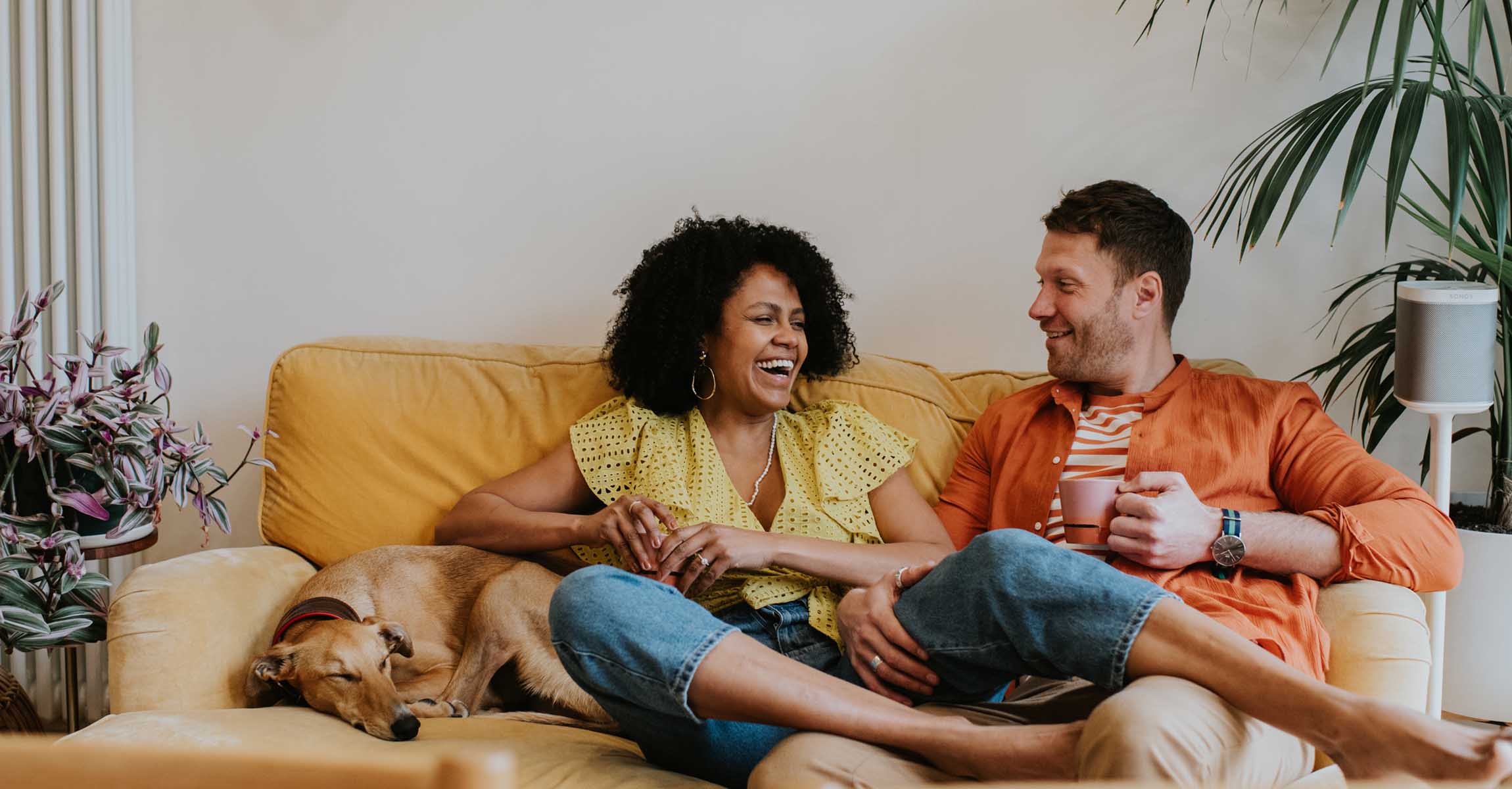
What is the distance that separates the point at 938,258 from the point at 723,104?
2.01ft

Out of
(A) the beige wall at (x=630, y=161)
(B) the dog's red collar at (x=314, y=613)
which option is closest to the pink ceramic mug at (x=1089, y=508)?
(A) the beige wall at (x=630, y=161)

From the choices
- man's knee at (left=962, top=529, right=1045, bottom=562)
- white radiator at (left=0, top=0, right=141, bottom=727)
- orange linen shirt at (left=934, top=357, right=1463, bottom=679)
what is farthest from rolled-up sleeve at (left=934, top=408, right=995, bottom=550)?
white radiator at (left=0, top=0, right=141, bottom=727)

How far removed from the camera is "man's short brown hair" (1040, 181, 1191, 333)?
188 cm

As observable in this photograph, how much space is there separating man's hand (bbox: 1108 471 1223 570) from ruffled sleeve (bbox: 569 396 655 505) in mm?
834

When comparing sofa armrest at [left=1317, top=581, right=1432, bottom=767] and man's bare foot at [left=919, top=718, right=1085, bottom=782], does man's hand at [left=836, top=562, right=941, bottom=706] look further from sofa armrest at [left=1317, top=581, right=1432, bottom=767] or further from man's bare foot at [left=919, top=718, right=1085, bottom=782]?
sofa armrest at [left=1317, top=581, right=1432, bottom=767]

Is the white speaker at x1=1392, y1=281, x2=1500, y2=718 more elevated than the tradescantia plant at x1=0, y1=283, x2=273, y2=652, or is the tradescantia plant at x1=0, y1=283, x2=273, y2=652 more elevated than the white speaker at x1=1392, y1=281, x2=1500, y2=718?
the white speaker at x1=1392, y1=281, x2=1500, y2=718

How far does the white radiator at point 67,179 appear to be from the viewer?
7.77 ft

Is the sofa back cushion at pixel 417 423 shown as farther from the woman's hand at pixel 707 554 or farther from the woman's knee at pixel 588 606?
the woman's knee at pixel 588 606

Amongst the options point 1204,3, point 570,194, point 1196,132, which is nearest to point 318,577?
point 570,194

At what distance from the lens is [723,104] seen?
8.24 feet

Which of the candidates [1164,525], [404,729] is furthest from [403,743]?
[1164,525]

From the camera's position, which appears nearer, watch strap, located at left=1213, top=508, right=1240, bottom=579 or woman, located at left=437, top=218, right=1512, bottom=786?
woman, located at left=437, top=218, right=1512, bottom=786

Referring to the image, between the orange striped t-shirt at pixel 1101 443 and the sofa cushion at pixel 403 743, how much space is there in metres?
0.79

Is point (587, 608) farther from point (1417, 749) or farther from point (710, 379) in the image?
point (1417, 749)
